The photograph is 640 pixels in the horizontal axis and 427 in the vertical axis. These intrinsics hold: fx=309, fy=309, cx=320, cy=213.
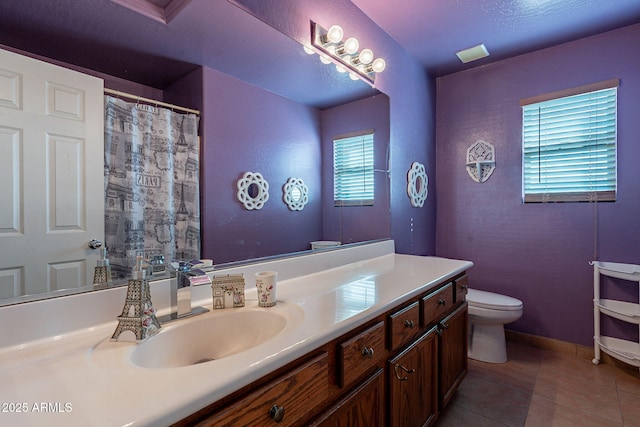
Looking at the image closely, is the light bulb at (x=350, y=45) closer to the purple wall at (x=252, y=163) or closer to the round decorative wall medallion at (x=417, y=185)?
the purple wall at (x=252, y=163)

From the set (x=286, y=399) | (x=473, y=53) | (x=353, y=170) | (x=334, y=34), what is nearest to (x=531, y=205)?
(x=473, y=53)

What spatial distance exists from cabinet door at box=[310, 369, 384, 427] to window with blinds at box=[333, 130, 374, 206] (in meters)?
0.92

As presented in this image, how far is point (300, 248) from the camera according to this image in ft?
4.92

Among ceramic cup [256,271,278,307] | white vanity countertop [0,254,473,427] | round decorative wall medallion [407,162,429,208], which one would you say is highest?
round decorative wall medallion [407,162,429,208]

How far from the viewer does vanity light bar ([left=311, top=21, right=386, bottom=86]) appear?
1.66 m

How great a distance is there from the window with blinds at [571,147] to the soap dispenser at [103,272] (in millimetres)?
2690

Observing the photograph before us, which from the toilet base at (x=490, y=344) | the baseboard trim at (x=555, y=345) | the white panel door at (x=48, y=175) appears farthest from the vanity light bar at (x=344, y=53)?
the baseboard trim at (x=555, y=345)

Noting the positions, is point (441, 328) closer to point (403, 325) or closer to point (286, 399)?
point (403, 325)

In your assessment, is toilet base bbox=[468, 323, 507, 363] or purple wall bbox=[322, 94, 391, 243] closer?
purple wall bbox=[322, 94, 391, 243]

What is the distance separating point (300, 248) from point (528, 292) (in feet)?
6.57

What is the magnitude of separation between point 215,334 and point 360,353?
1.45 feet

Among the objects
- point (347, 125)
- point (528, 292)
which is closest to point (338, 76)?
point (347, 125)

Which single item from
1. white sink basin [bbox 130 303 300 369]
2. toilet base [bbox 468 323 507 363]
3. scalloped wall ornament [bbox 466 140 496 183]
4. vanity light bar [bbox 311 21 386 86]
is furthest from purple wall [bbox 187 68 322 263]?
scalloped wall ornament [bbox 466 140 496 183]

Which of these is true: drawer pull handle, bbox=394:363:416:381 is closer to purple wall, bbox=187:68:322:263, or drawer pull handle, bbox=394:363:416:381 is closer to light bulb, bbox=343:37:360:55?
purple wall, bbox=187:68:322:263
